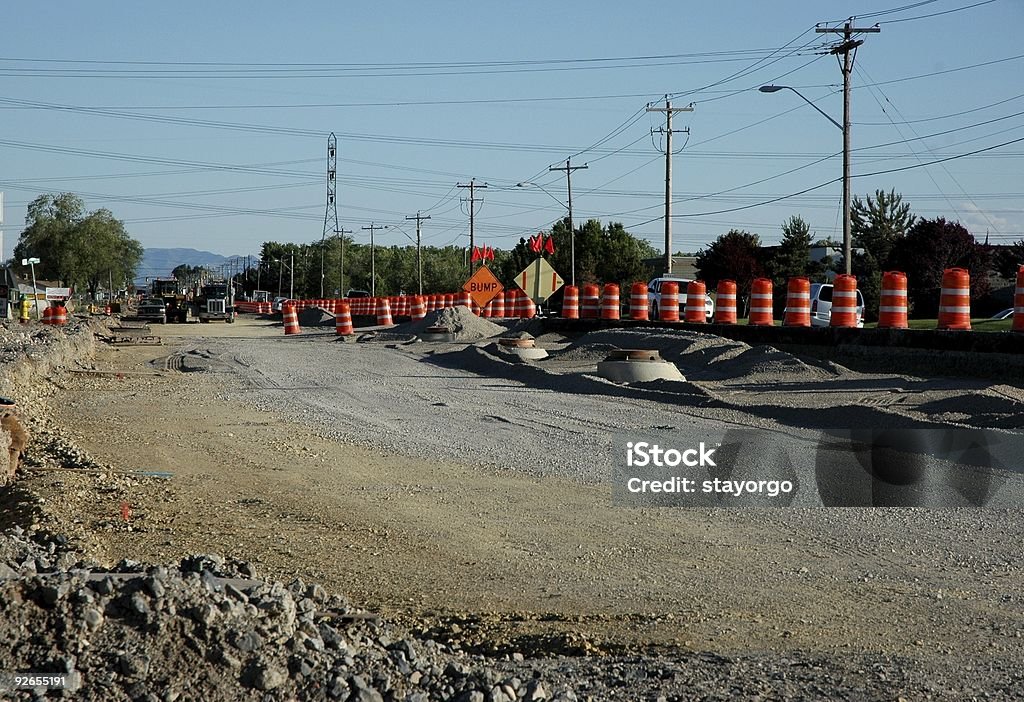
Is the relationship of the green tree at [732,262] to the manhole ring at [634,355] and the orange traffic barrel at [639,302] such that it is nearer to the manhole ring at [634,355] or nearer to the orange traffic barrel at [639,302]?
the orange traffic barrel at [639,302]

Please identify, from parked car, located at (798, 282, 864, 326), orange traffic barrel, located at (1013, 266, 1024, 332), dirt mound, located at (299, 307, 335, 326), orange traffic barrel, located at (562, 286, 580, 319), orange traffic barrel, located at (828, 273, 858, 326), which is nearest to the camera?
orange traffic barrel, located at (1013, 266, 1024, 332)

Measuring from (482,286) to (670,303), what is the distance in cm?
938

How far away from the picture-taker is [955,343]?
16.3m

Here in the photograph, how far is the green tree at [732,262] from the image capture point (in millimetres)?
74625

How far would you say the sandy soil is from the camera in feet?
18.8

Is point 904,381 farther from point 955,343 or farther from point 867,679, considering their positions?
point 867,679

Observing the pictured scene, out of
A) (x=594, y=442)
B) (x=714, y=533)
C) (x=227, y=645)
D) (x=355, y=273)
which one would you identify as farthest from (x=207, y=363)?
(x=355, y=273)

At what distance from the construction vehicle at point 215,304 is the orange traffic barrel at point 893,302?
53800 millimetres

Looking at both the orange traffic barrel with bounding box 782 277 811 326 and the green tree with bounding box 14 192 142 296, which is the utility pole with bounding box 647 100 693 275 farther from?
the green tree with bounding box 14 192 142 296

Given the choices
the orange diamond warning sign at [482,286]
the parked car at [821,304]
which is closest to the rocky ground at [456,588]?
the orange diamond warning sign at [482,286]

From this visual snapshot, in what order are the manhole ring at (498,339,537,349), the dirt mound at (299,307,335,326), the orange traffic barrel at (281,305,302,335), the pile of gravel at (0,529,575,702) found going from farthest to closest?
the dirt mound at (299,307,335,326) < the orange traffic barrel at (281,305,302,335) < the manhole ring at (498,339,537,349) < the pile of gravel at (0,529,575,702)

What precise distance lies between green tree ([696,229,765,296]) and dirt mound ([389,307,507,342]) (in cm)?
4029

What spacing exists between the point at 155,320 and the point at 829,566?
63123 mm

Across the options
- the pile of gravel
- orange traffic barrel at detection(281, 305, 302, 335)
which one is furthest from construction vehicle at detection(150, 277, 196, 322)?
the pile of gravel
